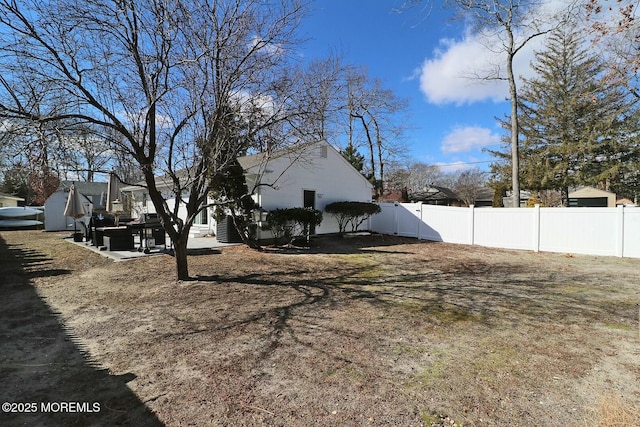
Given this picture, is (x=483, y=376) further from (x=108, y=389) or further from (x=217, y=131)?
(x=217, y=131)

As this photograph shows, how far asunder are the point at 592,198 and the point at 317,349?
28.9 m

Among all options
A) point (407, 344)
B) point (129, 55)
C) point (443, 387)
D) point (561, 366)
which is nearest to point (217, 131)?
point (129, 55)

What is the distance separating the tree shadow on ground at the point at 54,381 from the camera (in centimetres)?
234

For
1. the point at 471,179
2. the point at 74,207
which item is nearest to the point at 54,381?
the point at 74,207

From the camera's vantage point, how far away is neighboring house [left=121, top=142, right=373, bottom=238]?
12.4m

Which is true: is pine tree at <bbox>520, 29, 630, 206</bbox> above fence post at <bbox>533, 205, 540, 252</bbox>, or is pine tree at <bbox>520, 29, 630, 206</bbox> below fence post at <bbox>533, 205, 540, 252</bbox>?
above

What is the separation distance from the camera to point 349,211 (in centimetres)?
1405

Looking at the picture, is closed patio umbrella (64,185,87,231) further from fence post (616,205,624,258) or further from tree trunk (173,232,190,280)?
fence post (616,205,624,258)

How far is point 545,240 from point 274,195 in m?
9.65

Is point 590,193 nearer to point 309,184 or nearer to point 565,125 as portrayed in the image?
point 565,125

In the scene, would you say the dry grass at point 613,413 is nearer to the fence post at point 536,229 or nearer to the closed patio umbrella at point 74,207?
the fence post at point 536,229

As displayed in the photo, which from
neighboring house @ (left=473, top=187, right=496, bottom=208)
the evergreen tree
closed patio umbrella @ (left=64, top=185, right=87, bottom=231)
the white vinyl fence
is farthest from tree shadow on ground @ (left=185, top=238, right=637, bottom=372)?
neighboring house @ (left=473, top=187, right=496, bottom=208)

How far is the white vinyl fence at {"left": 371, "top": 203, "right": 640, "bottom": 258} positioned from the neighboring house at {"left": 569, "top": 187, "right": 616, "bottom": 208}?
1664 cm

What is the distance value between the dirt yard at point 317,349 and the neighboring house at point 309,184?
5838mm
